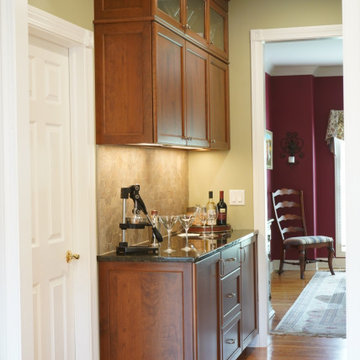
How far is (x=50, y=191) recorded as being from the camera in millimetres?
3486

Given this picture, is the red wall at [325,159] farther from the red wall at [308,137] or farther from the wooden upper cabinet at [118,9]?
the wooden upper cabinet at [118,9]

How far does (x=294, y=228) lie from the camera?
920 centimetres

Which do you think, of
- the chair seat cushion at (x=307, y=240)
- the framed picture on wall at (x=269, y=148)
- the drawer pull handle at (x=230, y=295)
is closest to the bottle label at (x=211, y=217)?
the drawer pull handle at (x=230, y=295)

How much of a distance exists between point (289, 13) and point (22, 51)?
2.80 m

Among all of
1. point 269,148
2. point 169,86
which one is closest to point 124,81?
point 169,86

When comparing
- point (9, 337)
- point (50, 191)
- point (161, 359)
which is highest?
point (50, 191)

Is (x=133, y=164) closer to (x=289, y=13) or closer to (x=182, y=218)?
(x=182, y=218)

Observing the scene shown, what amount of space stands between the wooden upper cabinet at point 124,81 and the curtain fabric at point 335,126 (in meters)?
6.06

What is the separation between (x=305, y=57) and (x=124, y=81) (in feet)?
17.5

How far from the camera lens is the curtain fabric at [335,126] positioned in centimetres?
945

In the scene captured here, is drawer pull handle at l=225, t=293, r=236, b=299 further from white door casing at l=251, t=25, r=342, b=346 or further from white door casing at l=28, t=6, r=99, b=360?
white door casing at l=28, t=6, r=99, b=360

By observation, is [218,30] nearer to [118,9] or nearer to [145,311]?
[118,9]

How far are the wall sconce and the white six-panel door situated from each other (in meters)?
6.13

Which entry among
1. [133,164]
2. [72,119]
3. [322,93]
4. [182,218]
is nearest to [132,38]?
[72,119]
